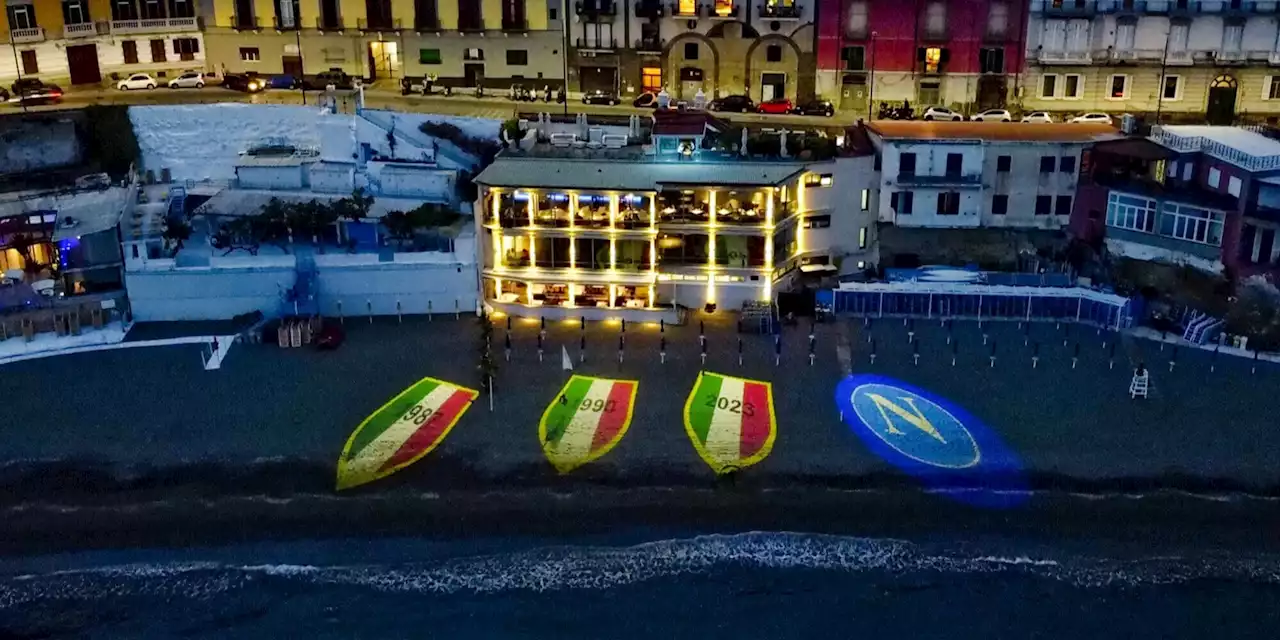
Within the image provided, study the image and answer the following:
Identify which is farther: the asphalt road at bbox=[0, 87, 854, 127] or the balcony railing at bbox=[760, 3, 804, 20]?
the balcony railing at bbox=[760, 3, 804, 20]

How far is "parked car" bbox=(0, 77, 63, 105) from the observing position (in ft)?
218

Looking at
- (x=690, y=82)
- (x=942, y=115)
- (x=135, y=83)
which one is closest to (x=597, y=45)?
(x=690, y=82)

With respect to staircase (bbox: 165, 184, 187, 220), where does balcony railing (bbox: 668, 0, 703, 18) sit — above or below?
above

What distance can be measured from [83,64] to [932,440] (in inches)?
2047

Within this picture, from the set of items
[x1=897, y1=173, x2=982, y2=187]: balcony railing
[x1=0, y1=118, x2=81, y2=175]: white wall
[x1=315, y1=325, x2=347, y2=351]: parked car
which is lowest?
[x1=315, y1=325, x2=347, y2=351]: parked car

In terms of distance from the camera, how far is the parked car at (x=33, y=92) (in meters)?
66.4

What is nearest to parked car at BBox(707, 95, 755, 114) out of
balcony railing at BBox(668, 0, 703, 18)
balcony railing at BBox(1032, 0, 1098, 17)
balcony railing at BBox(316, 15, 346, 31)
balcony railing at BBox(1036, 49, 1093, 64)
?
balcony railing at BBox(668, 0, 703, 18)

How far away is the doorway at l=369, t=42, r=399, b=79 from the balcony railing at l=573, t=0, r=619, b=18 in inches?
425

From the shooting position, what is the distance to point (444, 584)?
3831 centimetres

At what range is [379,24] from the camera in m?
71.9

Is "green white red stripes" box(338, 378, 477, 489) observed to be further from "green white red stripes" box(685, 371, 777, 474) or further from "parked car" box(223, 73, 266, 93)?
"parked car" box(223, 73, 266, 93)

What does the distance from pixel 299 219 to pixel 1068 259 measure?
34.3 meters

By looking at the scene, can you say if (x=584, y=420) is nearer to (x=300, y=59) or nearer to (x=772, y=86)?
(x=772, y=86)

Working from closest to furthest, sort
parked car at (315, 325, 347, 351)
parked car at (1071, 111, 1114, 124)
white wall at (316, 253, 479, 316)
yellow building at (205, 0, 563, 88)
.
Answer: parked car at (315, 325, 347, 351), white wall at (316, 253, 479, 316), parked car at (1071, 111, 1114, 124), yellow building at (205, 0, 563, 88)
